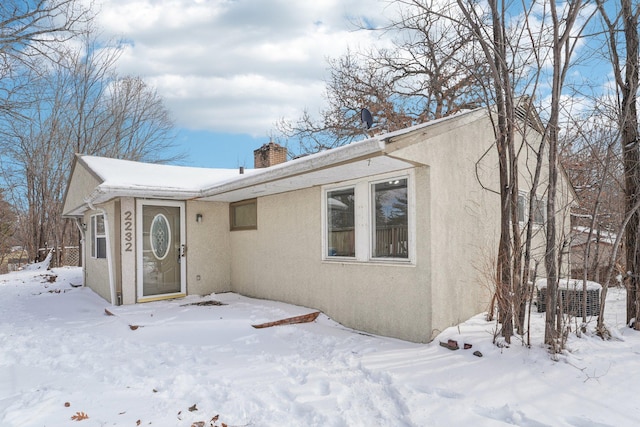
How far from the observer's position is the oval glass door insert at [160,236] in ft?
25.4

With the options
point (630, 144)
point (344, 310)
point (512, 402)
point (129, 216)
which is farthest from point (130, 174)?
point (630, 144)

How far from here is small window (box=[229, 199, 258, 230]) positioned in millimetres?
7930

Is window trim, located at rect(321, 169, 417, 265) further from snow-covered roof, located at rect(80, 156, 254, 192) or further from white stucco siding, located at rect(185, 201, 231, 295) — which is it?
snow-covered roof, located at rect(80, 156, 254, 192)

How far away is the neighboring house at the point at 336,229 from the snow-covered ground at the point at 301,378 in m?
0.63

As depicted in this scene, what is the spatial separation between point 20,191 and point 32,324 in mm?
17827

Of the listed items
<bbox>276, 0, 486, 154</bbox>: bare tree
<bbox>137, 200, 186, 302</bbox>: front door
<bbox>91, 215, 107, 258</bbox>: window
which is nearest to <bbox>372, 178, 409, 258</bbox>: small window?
<bbox>137, 200, 186, 302</bbox>: front door

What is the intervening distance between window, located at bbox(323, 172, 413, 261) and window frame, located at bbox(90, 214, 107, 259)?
5.60 m

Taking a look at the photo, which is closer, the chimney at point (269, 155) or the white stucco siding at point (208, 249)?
the white stucco siding at point (208, 249)

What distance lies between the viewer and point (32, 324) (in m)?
6.34

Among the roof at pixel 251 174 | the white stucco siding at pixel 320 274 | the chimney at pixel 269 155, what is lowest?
the white stucco siding at pixel 320 274

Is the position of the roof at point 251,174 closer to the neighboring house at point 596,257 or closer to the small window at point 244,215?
the small window at point 244,215

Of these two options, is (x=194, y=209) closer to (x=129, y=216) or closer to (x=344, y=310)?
(x=129, y=216)

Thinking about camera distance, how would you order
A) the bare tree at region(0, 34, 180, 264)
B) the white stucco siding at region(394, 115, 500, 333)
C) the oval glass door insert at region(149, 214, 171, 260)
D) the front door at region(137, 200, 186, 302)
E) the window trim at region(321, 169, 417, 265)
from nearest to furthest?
1. the white stucco siding at region(394, 115, 500, 333)
2. the window trim at region(321, 169, 417, 265)
3. the front door at region(137, 200, 186, 302)
4. the oval glass door insert at region(149, 214, 171, 260)
5. the bare tree at region(0, 34, 180, 264)

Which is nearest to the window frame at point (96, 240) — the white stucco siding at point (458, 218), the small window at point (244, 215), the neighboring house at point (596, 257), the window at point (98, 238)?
the window at point (98, 238)
